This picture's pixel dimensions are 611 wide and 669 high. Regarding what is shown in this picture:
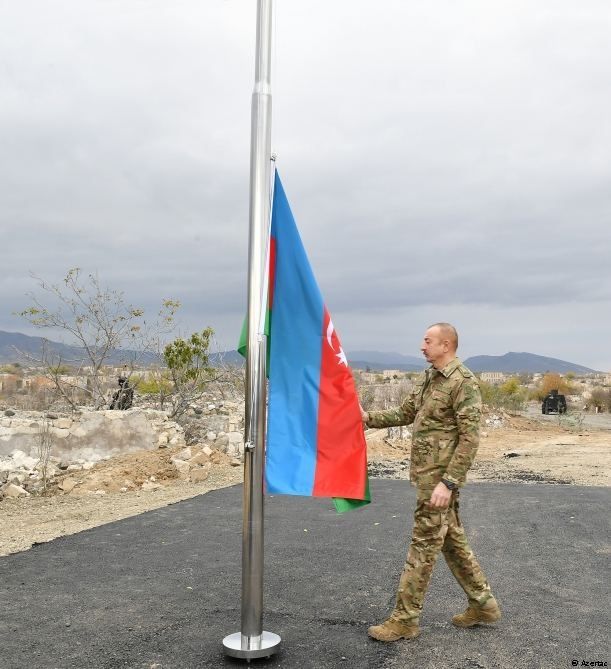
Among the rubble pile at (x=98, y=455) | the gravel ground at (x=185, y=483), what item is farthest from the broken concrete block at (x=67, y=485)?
the gravel ground at (x=185, y=483)

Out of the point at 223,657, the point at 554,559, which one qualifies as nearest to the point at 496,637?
the point at 223,657

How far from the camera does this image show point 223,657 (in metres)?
4.60

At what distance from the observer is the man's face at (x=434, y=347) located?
196 inches

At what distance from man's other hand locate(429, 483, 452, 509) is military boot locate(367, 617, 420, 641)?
0.81m

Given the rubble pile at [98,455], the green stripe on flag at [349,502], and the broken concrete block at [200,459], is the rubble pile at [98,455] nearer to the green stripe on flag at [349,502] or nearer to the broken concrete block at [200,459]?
the broken concrete block at [200,459]

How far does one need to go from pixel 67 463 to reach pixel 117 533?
558cm

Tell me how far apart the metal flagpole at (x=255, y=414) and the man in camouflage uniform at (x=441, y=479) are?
857 mm

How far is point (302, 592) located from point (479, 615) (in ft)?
5.18

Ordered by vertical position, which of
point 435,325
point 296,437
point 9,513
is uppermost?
point 435,325

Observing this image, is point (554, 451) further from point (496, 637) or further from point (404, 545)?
point (496, 637)

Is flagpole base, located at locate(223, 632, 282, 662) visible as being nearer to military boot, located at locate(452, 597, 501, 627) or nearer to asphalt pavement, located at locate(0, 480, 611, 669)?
asphalt pavement, located at locate(0, 480, 611, 669)

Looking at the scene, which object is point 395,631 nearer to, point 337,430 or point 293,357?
point 337,430

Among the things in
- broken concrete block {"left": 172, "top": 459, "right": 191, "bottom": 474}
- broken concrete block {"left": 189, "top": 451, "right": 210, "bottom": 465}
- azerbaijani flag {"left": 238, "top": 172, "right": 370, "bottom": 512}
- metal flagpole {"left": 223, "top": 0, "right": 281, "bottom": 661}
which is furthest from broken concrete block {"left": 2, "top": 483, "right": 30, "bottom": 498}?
azerbaijani flag {"left": 238, "top": 172, "right": 370, "bottom": 512}

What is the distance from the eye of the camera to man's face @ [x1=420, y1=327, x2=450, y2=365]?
196 inches
